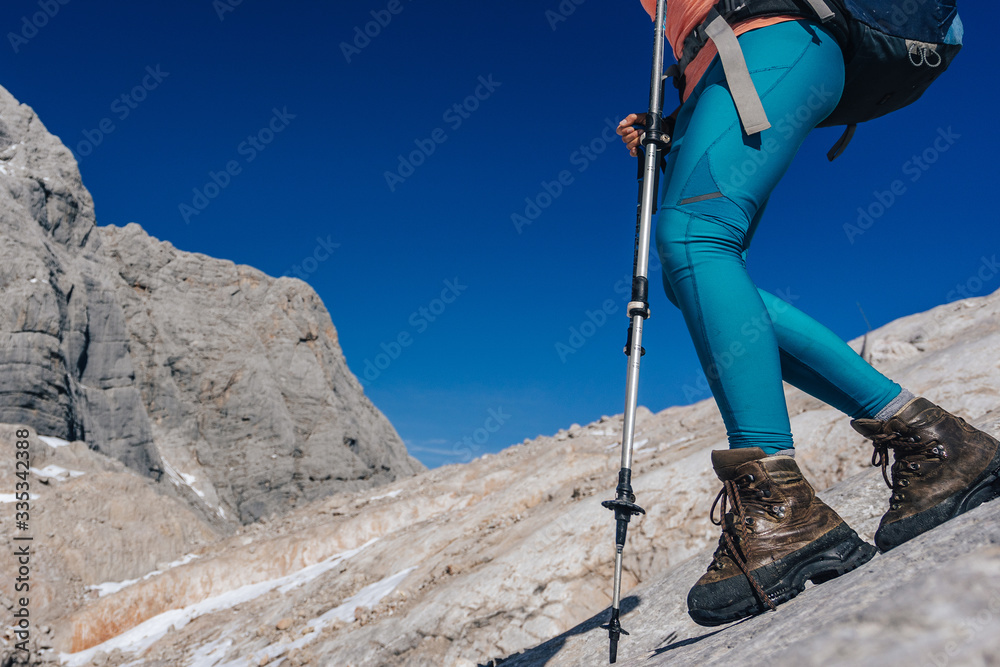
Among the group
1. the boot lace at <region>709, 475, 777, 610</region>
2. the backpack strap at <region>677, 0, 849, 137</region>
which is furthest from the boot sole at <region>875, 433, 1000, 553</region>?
the backpack strap at <region>677, 0, 849, 137</region>

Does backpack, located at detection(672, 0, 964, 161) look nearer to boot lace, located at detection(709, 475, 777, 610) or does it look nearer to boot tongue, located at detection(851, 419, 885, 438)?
Answer: boot tongue, located at detection(851, 419, 885, 438)

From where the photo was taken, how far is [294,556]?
44.4 ft

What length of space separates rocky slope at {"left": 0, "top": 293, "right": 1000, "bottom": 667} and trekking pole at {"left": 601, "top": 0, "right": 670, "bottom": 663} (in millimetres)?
401

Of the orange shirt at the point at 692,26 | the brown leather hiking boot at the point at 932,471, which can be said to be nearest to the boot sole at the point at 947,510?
the brown leather hiking boot at the point at 932,471

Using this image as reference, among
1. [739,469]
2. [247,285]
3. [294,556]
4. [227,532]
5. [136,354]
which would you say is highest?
[247,285]

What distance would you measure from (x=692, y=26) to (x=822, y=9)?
49cm

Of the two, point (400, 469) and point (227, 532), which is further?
point (400, 469)

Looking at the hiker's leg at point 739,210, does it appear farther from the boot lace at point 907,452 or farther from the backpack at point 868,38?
the boot lace at point 907,452

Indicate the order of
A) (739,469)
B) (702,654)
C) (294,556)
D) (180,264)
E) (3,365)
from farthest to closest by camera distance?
(180,264) → (3,365) → (294,556) → (739,469) → (702,654)

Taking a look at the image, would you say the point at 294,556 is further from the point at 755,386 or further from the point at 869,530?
the point at 755,386

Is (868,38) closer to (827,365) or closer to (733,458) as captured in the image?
(827,365)

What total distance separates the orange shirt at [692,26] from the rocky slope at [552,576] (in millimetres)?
1769

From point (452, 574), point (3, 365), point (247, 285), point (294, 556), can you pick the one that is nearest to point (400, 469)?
point (247, 285)

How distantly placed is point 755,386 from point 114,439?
40.4m
